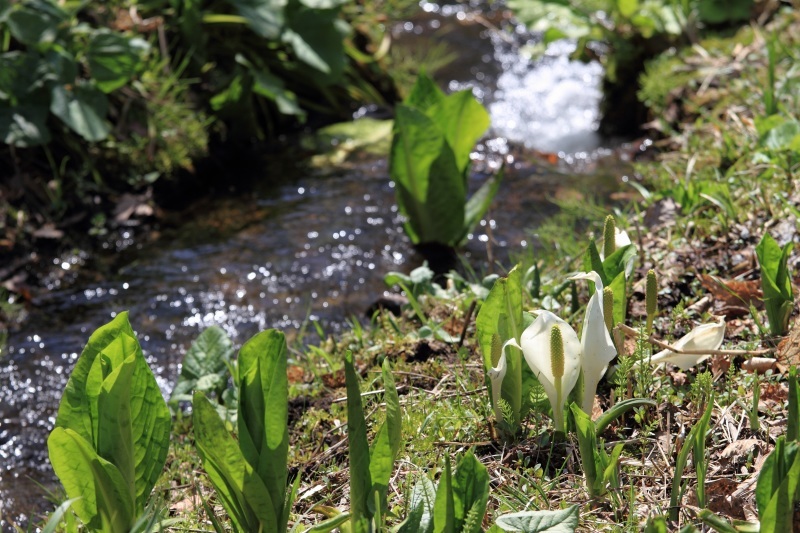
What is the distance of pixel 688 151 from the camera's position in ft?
12.2

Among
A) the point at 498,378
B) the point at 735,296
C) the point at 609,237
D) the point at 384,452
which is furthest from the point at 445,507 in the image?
the point at 735,296

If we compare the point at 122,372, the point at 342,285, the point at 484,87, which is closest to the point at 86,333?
the point at 342,285

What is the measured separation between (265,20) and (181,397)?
2.93 metres

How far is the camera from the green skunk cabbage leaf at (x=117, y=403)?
1.54 metres

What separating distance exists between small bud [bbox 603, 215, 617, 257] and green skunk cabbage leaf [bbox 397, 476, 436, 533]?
0.76 m

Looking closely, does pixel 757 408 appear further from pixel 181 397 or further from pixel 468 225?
pixel 468 225

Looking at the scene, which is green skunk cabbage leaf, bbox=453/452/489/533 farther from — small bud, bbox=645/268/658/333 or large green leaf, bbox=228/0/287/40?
large green leaf, bbox=228/0/287/40

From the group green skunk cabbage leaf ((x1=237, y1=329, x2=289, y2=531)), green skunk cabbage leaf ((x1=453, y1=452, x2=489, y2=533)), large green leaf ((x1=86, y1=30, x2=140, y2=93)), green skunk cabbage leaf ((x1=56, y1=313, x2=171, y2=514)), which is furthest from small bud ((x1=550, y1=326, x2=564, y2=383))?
large green leaf ((x1=86, y1=30, x2=140, y2=93))

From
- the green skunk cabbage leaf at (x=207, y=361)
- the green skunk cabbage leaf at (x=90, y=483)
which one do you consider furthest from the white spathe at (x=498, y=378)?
the green skunk cabbage leaf at (x=207, y=361)

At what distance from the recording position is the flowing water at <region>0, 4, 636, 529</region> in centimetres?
313

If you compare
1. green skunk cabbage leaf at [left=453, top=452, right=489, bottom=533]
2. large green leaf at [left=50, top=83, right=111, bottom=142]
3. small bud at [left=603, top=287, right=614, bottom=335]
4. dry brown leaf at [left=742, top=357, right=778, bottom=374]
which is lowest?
large green leaf at [left=50, top=83, right=111, bottom=142]

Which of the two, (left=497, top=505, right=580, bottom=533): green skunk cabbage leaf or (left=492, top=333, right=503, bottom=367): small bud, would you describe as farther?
(left=492, top=333, right=503, bottom=367): small bud

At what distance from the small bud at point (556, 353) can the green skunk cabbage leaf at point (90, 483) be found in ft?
2.83

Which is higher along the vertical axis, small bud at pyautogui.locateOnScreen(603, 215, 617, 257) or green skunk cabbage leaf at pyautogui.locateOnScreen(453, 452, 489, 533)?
small bud at pyautogui.locateOnScreen(603, 215, 617, 257)
